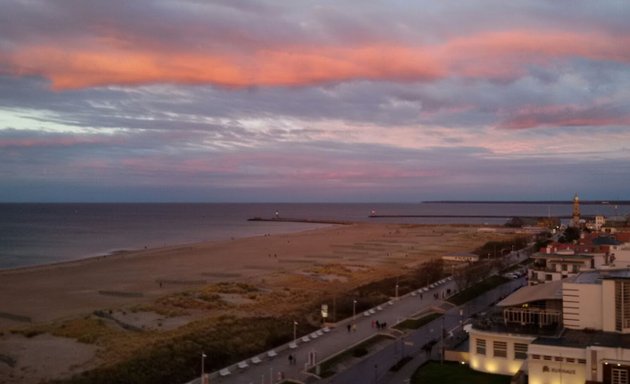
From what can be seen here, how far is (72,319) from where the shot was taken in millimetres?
36375

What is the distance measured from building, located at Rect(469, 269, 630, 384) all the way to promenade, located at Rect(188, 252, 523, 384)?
339 cm

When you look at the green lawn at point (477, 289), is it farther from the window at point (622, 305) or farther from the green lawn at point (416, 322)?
the window at point (622, 305)

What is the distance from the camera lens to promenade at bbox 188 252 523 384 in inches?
940

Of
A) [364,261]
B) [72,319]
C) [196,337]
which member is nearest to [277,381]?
[196,337]

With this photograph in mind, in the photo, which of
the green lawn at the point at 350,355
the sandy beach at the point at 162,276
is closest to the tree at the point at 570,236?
the sandy beach at the point at 162,276

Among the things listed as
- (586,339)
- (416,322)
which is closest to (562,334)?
(586,339)

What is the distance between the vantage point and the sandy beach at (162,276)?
102 ft

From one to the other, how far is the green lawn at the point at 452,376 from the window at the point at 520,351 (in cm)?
96

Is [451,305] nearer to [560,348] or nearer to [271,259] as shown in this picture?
[560,348]

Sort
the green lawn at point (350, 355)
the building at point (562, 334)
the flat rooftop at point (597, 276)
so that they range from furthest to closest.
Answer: the green lawn at point (350, 355)
the flat rooftop at point (597, 276)
the building at point (562, 334)

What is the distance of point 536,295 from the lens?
26.3 metres

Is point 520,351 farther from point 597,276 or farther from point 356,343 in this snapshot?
point 356,343

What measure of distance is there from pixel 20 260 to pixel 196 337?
51.3 metres

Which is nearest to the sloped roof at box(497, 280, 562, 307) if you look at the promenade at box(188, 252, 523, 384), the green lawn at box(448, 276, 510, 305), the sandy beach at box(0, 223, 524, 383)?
the promenade at box(188, 252, 523, 384)
